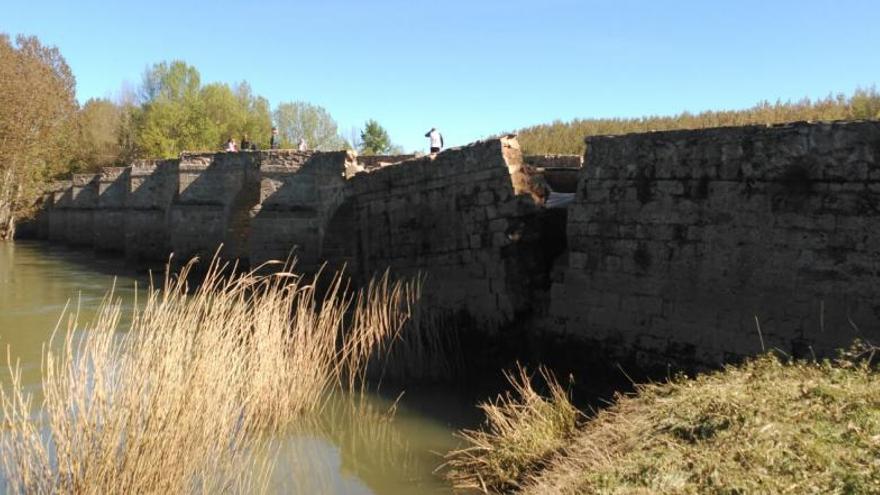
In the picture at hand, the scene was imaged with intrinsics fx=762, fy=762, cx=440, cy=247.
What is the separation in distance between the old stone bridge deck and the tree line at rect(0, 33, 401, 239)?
23.4m

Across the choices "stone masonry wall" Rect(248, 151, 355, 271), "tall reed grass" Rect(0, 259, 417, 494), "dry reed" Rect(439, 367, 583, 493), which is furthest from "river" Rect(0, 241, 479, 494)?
"stone masonry wall" Rect(248, 151, 355, 271)

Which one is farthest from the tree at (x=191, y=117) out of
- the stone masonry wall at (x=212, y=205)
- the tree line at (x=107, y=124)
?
the stone masonry wall at (x=212, y=205)

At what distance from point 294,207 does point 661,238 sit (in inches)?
459

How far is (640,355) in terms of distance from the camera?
289 inches

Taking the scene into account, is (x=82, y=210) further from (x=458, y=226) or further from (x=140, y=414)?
(x=140, y=414)

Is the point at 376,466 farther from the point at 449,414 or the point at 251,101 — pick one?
the point at 251,101

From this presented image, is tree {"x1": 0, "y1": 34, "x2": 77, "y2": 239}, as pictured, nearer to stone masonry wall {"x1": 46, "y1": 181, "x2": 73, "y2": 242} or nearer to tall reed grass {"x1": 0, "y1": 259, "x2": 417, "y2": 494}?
stone masonry wall {"x1": 46, "y1": 181, "x2": 73, "y2": 242}

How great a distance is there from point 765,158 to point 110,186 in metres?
29.5

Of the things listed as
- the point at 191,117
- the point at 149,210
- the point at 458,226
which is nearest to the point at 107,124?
the point at 191,117

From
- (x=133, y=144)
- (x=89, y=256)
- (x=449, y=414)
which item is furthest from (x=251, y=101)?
(x=449, y=414)

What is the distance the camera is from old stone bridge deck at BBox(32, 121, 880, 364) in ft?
20.0

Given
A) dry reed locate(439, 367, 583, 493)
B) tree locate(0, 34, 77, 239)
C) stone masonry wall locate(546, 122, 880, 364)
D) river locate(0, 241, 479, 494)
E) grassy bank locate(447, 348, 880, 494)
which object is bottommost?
river locate(0, 241, 479, 494)

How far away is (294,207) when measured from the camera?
57.6ft

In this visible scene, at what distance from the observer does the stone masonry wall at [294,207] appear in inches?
663
